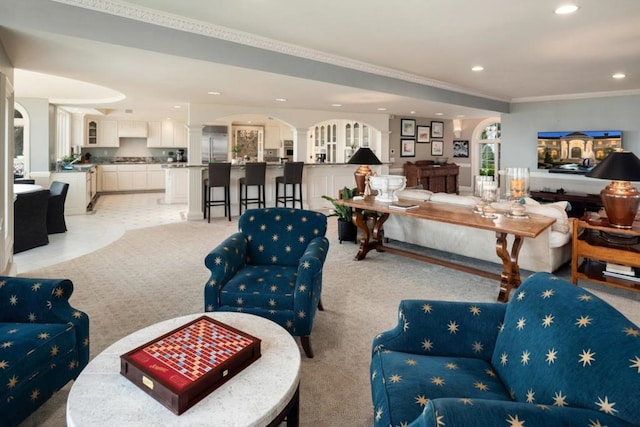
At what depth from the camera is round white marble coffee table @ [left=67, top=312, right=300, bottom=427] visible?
119 centimetres

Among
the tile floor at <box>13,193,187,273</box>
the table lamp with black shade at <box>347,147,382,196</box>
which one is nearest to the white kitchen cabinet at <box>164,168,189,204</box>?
the tile floor at <box>13,193,187,273</box>

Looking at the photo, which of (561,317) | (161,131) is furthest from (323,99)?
(161,131)

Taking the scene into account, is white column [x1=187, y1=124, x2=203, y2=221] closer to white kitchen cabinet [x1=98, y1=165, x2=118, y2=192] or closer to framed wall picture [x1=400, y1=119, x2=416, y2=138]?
white kitchen cabinet [x1=98, y1=165, x2=118, y2=192]

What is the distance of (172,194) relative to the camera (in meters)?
8.99

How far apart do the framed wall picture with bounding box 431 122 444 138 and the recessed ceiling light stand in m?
7.73

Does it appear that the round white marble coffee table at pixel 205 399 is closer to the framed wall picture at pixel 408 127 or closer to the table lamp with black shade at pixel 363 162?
the table lamp with black shade at pixel 363 162

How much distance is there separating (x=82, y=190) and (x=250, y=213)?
234 inches

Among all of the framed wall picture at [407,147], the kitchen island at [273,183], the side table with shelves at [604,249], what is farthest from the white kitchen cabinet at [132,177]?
the side table with shelves at [604,249]

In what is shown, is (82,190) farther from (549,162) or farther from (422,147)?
(549,162)

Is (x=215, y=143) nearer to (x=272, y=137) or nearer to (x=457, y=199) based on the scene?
(x=272, y=137)

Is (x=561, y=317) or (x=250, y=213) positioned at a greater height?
(x=250, y=213)

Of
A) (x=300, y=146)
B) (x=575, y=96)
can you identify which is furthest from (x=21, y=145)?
(x=575, y=96)

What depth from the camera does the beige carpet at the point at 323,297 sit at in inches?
77.8

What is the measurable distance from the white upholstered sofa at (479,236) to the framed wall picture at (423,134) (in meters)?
6.14
